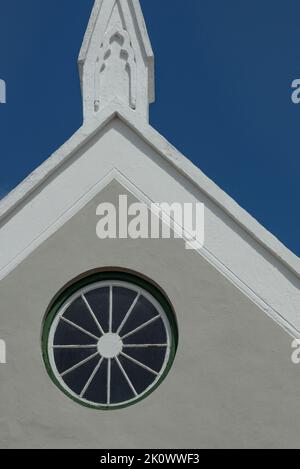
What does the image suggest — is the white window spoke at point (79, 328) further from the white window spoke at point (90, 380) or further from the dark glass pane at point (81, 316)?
the white window spoke at point (90, 380)

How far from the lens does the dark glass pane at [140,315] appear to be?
13359mm

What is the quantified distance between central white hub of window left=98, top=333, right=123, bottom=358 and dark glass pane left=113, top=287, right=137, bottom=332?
124mm

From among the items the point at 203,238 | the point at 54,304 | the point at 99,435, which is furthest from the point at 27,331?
the point at 203,238

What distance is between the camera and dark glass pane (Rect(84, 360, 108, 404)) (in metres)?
13.0

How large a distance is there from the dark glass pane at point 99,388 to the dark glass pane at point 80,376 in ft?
0.27

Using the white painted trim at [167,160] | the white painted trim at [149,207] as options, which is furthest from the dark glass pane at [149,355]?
the white painted trim at [167,160]

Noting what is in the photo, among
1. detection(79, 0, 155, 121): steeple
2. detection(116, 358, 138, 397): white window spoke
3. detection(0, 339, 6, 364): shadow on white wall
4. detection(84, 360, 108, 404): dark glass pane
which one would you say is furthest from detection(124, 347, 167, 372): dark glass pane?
detection(79, 0, 155, 121): steeple

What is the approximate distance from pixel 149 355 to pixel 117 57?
13.6ft

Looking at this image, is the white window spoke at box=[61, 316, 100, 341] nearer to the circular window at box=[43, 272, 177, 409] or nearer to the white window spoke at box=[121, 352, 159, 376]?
the circular window at box=[43, 272, 177, 409]

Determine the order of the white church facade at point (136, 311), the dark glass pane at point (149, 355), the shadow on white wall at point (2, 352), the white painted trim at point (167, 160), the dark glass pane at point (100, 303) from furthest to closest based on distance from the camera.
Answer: the white painted trim at point (167, 160) < the dark glass pane at point (100, 303) < the dark glass pane at point (149, 355) < the shadow on white wall at point (2, 352) < the white church facade at point (136, 311)

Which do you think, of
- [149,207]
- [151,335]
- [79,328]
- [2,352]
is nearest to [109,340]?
[79,328]

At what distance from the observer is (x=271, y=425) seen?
41.3 ft

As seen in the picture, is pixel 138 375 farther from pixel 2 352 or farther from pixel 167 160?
pixel 167 160
